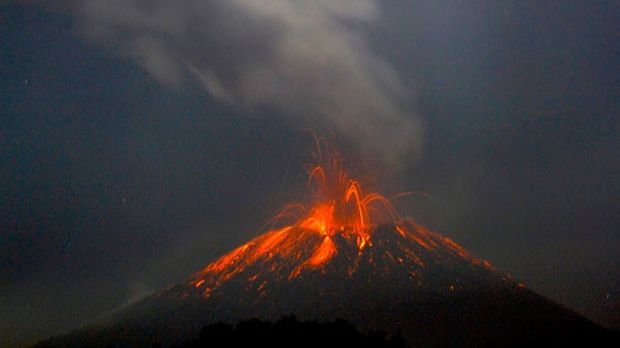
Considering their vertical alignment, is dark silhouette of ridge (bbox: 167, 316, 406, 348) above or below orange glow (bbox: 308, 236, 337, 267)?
below

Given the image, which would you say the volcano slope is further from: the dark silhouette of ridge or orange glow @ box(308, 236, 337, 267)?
the dark silhouette of ridge

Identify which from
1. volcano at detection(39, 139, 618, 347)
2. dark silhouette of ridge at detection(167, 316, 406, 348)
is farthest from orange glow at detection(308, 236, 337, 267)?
dark silhouette of ridge at detection(167, 316, 406, 348)

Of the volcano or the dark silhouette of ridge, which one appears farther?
the volcano

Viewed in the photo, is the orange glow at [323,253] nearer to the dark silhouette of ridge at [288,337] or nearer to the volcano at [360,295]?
the volcano at [360,295]

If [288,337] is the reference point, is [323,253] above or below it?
above

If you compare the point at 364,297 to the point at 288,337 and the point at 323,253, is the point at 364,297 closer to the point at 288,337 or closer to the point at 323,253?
the point at 323,253

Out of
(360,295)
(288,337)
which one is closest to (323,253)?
(360,295)

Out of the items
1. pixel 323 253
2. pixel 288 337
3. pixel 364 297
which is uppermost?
pixel 323 253

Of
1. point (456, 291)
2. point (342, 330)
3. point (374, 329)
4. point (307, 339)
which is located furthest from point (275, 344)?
point (456, 291)

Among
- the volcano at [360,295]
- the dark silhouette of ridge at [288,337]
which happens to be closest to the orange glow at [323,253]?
the volcano at [360,295]

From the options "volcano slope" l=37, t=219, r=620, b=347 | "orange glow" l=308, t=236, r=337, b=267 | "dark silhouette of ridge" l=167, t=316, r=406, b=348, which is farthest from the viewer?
"orange glow" l=308, t=236, r=337, b=267
